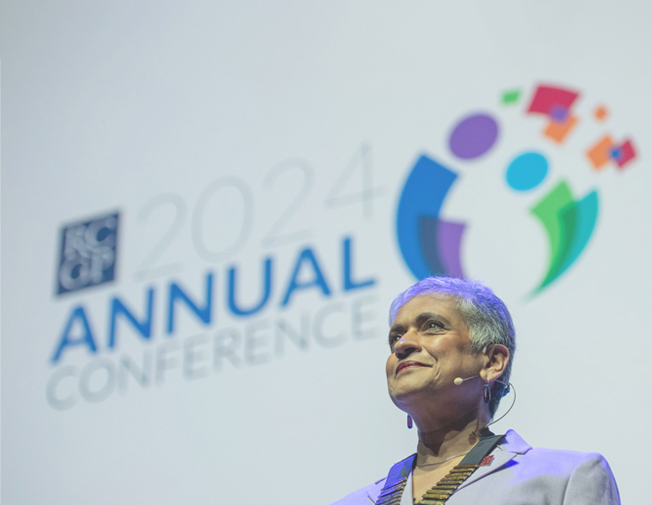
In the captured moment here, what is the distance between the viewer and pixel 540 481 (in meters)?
1.98

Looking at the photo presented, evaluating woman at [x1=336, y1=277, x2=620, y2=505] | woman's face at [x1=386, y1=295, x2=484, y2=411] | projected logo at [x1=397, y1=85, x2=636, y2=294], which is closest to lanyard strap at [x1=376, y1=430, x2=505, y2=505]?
woman at [x1=336, y1=277, x2=620, y2=505]

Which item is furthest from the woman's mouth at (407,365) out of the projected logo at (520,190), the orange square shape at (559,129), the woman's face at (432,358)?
the orange square shape at (559,129)

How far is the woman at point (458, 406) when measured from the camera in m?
2.01

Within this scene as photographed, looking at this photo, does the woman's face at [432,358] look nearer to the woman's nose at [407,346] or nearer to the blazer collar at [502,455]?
the woman's nose at [407,346]

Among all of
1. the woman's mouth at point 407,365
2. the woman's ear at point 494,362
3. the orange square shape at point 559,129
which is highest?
the orange square shape at point 559,129

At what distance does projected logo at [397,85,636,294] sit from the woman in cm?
82

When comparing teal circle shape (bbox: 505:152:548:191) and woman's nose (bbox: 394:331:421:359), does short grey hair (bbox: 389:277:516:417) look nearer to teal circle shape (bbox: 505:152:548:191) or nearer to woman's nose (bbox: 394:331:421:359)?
woman's nose (bbox: 394:331:421:359)

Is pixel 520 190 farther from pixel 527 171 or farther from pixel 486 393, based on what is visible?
pixel 486 393

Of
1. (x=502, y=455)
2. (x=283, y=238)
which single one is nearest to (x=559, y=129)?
(x=283, y=238)

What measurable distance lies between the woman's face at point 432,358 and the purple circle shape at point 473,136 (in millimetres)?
1135

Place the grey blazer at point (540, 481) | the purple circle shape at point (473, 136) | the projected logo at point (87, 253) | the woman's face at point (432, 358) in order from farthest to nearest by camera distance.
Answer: the projected logo at point (87, 253) → the purple circle shape at point (473, 136) → the woman's face at point (432, 358) → the grey blazer at point (540, 481)

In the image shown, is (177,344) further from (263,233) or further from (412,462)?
(412,462)

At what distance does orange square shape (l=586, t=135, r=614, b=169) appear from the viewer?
308cm

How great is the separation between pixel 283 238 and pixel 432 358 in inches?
60.3
